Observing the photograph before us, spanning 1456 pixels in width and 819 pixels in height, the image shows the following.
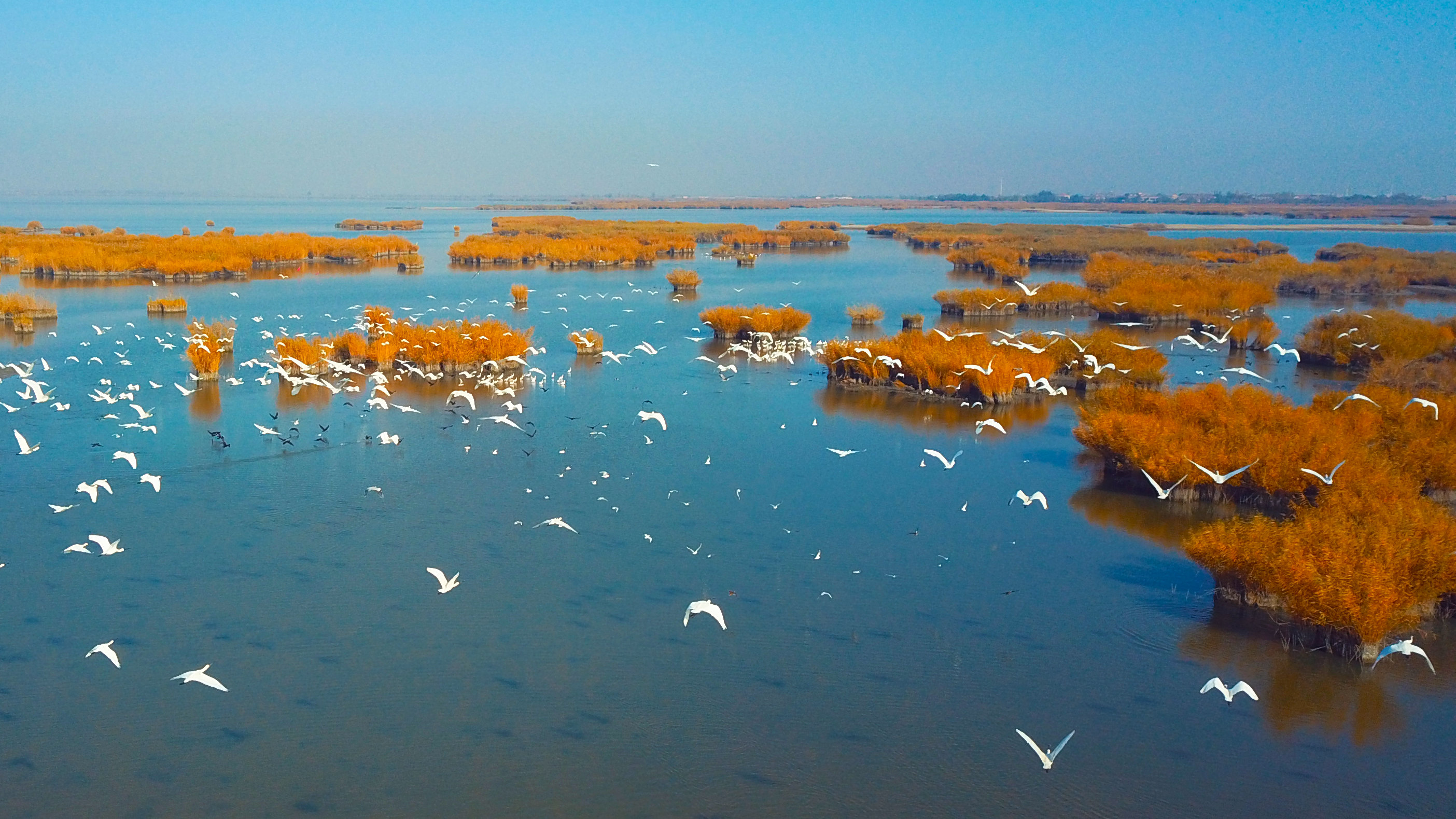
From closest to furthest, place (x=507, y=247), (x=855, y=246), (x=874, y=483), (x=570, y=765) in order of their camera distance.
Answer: (x=570, y=765) → (x=874, y=483) → (x=507, y=247) → (x=855, y=246)

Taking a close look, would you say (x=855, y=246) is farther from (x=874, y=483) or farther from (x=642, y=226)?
(x=874, y=483)

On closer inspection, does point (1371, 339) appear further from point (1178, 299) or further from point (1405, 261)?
point (1405, 261)

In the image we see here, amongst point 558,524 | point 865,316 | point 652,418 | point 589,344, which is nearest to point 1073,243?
point 865,316

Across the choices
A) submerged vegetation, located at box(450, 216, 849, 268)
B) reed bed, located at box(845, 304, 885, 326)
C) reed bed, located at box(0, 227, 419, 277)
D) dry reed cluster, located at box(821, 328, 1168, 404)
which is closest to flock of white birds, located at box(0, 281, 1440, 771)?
dry reed cluster, located at box(821, 328, 1168, 404)

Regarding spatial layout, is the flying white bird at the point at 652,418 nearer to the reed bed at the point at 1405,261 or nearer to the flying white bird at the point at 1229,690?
the flying white bird at the point at 1229,690

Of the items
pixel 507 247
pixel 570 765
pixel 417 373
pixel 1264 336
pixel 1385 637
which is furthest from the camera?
pixel 507 247

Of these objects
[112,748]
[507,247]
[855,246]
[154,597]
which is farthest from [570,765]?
[855,246]

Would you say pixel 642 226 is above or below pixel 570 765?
above
